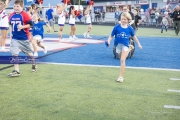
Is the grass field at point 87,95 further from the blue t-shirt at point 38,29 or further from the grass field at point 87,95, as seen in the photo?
the blue t-shirt at point 38,29

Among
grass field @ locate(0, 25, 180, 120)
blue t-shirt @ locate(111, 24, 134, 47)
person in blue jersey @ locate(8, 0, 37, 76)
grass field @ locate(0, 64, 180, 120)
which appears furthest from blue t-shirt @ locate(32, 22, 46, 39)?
blue t-shirt @ locate(111, 24, 134, 47)

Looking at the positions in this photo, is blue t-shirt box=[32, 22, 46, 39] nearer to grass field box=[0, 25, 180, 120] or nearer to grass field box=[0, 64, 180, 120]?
grass field box=[0, 25, 180, 120]

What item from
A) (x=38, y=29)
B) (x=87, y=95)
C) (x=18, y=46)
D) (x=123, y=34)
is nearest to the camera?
(x=87, y=95)

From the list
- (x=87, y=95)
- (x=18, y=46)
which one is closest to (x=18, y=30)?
(x=18, y=46)

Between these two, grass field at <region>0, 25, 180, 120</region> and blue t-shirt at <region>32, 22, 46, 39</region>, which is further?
blue t-shirt at <region>32, 22, 46, 39</region>

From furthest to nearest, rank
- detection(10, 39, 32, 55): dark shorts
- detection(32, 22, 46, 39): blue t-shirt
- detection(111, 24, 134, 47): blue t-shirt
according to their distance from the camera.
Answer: detection(32, 22, 46, 39): blue t-shirt < detection(10, 39, 32, 55): dark shorts < detection(111, 24, 134, 47): blue t-shirt

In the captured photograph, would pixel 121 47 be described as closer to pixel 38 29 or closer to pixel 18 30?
pixel 18 30

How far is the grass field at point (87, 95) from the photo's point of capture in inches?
168

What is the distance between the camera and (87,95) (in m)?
5.25

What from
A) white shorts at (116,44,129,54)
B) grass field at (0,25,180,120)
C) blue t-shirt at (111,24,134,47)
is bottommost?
grass field at (0,25,180,120)

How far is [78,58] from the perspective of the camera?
9.59 metres

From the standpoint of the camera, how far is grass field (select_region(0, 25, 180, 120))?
4258 mm

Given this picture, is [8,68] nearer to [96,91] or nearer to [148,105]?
[96,91]

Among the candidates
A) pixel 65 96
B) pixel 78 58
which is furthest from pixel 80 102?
pixel 78 58
